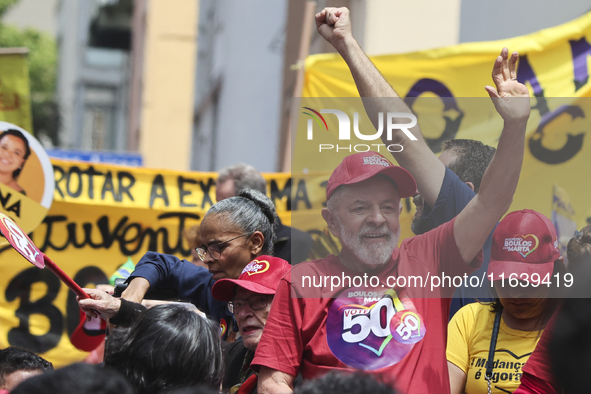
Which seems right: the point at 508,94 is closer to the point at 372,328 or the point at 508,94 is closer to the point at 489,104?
the point at 489,104

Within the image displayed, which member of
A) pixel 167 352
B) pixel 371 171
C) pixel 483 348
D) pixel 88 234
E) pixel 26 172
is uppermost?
pixel 371 171

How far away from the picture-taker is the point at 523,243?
8.52 feet

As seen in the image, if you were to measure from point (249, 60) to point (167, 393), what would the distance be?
1195 centimetres

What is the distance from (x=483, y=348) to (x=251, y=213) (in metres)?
1.09

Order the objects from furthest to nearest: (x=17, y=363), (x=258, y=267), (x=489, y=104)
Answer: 1. (x=17, y=363)
2. (x=258, y=267)
3. (x=489, y=104)

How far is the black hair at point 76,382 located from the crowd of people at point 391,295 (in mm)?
450

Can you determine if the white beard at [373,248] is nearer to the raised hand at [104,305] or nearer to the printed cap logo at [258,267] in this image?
the printed cap logo at [258,267]

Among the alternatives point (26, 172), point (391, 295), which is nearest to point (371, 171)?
point (391, 295)

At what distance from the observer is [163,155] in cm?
1684

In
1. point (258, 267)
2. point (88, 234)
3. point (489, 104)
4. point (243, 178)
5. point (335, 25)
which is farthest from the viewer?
point (88, 234)

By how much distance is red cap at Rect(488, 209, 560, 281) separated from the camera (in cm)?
257

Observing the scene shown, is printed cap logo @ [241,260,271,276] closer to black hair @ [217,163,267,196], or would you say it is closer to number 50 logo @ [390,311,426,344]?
number 50 logo @ [390,311,426,344]

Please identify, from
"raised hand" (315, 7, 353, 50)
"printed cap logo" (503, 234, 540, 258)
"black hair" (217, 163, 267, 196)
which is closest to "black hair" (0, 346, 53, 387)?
"black hair" (217, 163, 267, 196)

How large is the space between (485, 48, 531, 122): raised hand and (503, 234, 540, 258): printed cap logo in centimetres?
52
